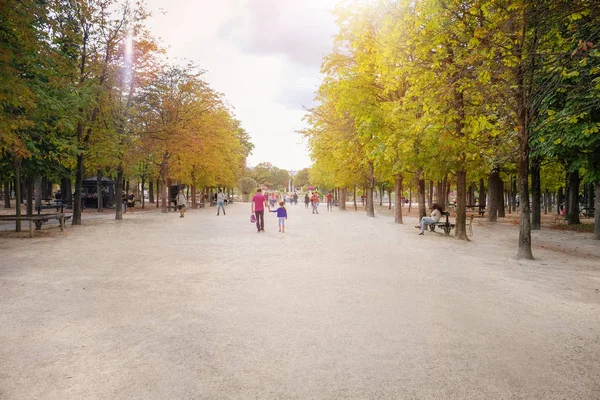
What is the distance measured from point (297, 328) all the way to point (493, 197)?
25.0 meters

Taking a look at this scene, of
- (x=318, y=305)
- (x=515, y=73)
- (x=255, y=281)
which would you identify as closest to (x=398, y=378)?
(x=318, y=305)

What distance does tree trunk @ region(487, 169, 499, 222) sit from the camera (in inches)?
1030

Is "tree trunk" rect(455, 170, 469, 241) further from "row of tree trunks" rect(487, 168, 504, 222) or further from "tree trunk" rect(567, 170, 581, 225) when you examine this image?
"tree trunk" rect(567, 170, 581, 225)

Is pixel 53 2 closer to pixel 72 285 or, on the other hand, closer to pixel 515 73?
pixel 72 285

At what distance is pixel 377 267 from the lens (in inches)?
374

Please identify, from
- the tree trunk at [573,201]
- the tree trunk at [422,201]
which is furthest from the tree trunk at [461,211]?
the tree trunk at [573,201]

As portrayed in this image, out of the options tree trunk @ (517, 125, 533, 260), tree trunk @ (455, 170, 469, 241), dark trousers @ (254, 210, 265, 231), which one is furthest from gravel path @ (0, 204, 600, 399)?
dark trousers @ (254, 210, 265, 231)

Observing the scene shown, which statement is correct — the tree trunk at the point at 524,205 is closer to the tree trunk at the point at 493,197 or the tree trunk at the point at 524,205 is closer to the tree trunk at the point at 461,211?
the tree trunk at the point at 461,211

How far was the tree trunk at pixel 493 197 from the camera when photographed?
→ 2616 centimetres

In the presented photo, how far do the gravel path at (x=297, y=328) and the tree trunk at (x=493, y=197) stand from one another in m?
16.5

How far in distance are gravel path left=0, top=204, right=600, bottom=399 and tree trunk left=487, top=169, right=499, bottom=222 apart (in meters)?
16.5

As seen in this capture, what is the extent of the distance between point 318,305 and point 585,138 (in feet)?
45.4

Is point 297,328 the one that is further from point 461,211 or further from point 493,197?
point 493,197

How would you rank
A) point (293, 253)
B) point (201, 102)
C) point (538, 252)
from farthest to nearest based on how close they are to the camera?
point (201, 102) < point (538, 252) < point (293, 253)
